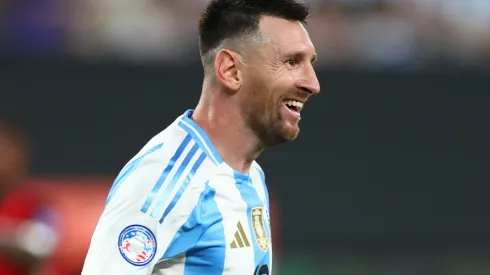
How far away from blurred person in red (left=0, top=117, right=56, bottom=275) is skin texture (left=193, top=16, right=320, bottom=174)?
7.32 ft

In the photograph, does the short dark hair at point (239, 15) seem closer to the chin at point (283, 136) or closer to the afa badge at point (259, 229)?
the chin at point (283, 136)

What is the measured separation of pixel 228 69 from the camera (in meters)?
3.10

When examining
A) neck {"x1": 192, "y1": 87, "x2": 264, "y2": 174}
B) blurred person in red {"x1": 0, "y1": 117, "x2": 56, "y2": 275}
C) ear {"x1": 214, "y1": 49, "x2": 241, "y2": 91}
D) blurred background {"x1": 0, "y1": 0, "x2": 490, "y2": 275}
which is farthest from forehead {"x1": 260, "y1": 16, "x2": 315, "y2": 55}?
blurred background {"x1": 0, "y1": 0, "x2": 490, "y2": 275}

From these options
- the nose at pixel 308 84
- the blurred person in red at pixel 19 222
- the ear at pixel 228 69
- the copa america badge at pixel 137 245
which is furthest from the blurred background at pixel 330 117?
the copa america badge at pixel 137 245

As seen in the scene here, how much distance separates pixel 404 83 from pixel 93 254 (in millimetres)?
6286

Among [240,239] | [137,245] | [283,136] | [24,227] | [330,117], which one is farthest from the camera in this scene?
[330,117]

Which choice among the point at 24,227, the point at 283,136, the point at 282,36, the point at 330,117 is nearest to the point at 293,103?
the point at 283,136

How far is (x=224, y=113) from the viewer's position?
10.3 ft

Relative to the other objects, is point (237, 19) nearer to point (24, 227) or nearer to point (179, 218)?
point (179, 218)

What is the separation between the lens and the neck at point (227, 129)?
313 centimetres

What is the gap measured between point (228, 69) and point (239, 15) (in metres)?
0.17

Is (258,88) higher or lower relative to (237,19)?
lower

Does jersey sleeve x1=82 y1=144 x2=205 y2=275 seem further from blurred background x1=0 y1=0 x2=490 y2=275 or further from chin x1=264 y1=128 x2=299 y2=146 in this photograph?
blurred background x1=0 y1=0 x2=490 y2=275

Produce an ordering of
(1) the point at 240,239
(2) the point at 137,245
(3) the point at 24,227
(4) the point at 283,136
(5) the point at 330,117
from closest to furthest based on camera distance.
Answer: (2) the point at 137,245, (1) the point at 240,239, (4) the point at 283,136, (3) the point at 24,227, (5) the point at 330,117
